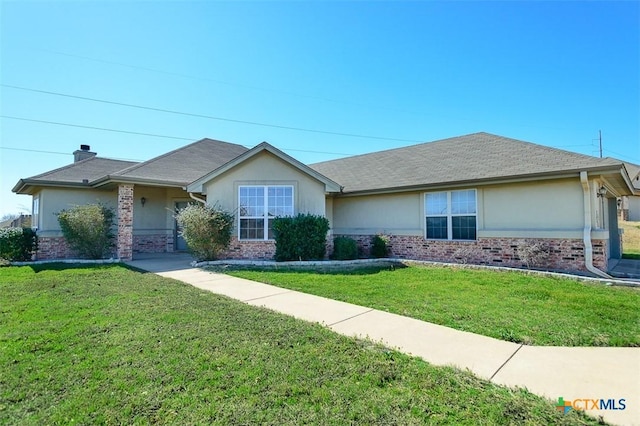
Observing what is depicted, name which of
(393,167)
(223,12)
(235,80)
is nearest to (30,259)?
(223,12)

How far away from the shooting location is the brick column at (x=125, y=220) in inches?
474

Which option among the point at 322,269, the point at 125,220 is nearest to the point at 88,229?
the point at 125,220

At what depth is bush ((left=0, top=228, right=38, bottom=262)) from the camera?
1163 cm

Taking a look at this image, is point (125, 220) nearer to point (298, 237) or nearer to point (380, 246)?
point (298, 237)

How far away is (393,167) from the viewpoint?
14273mm

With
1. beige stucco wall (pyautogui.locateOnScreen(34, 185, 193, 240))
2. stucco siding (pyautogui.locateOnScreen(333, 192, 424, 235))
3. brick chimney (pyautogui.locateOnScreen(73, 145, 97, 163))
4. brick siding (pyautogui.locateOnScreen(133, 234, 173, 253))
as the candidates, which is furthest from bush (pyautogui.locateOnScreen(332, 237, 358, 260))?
brick chimney (pyautogui.locateOnScreen(73, 145, 97, 163))

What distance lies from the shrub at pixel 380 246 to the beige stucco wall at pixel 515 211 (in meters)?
0.51

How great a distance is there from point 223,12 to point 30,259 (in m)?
12.0

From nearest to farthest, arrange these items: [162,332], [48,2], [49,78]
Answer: [162,332], [48,2], [49,78]

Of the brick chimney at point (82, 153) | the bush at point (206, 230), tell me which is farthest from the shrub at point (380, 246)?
the brick chimney at point (82, 153)

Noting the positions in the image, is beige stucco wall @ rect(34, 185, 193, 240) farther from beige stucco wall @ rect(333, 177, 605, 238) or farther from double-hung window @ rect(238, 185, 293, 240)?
beige stucco wall @ rect(333, 177, 605, 238)

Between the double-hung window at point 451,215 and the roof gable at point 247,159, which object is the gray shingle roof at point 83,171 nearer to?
the roof gable at point 247,159

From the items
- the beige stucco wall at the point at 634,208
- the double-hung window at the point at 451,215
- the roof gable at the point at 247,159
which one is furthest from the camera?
the beige stucco wall at the point at 634,208

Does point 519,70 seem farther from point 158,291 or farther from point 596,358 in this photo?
point 158,291
